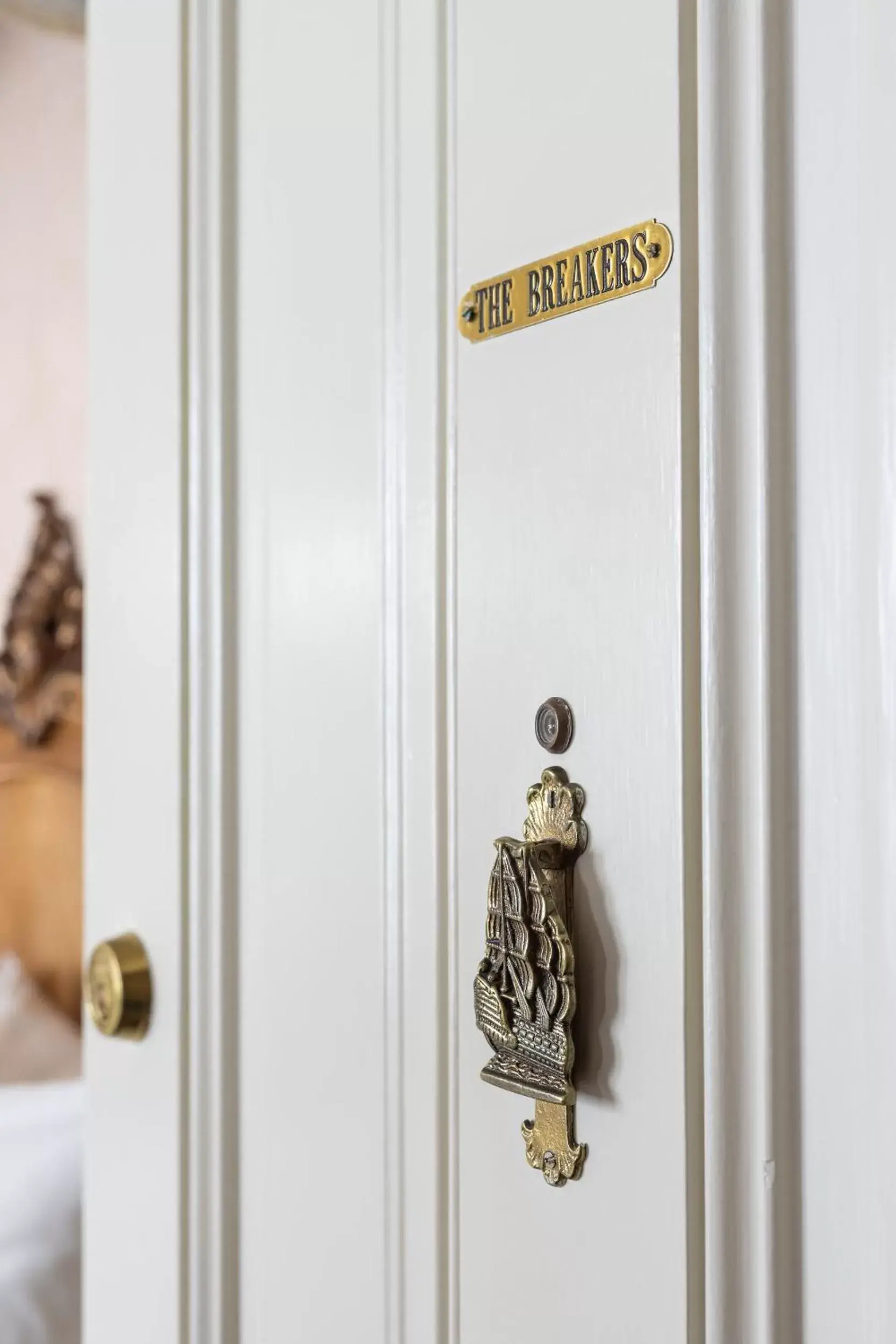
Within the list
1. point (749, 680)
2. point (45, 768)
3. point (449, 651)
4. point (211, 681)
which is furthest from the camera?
point (45, 768)

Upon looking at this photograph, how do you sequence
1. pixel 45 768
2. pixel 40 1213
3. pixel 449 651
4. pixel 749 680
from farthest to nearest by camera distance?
pixel 45 768 → pixel 40 1213 → pixel 449 651 → pixel 749 680

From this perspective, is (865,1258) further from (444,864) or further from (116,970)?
(116,970)

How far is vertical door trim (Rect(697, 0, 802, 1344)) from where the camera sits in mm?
360

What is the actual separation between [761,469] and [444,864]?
204 millimetres

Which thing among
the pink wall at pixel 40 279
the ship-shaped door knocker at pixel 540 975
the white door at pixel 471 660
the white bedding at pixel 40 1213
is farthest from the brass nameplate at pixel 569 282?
the pink wall at pixel 40 279

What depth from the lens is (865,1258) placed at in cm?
34

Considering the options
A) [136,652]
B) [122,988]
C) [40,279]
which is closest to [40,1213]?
[122,988]

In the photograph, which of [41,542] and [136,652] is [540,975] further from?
[41,542]

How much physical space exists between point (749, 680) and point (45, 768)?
1119 millimetres

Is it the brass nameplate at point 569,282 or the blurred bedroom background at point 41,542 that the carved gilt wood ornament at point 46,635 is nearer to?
the blurred bedroom background at point 41,542

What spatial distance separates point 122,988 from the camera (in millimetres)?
646

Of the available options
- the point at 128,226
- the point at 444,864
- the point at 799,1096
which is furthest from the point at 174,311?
the point at 799,1096

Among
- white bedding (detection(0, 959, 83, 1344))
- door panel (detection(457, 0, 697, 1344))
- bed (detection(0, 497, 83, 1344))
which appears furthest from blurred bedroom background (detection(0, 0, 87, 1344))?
door panel (detection(457, 0, 697, 1344))

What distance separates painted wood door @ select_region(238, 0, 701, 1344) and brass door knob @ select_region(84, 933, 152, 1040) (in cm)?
7
